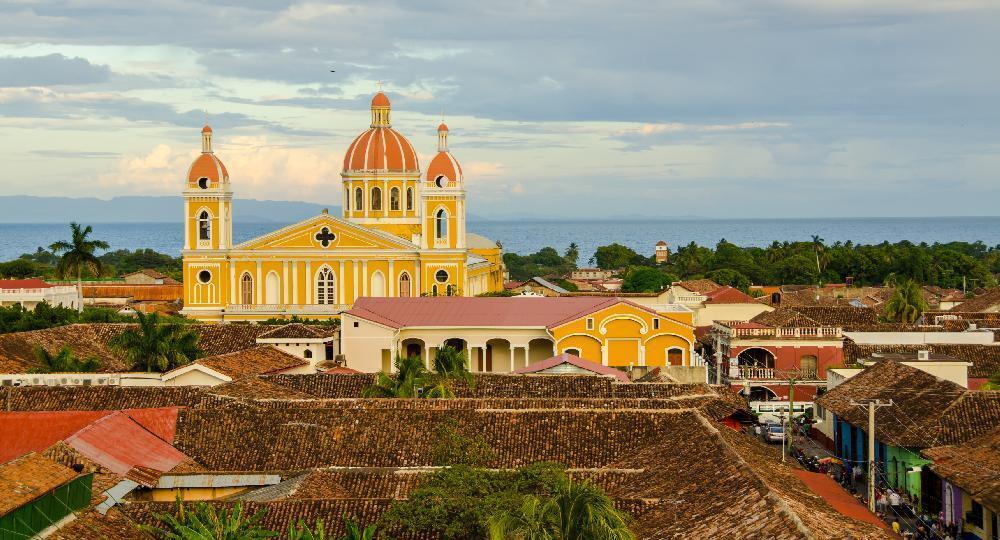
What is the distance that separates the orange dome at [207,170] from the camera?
239 ft

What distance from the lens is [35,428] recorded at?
30.3 meters

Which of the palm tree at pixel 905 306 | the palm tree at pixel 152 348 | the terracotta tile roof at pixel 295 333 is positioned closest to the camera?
the palm tree at pixel 152 348

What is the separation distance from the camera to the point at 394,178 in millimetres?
74875

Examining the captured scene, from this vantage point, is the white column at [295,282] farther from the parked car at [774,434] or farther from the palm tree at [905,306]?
the parked car at [774,434]

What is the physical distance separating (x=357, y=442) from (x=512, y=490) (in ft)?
26.6

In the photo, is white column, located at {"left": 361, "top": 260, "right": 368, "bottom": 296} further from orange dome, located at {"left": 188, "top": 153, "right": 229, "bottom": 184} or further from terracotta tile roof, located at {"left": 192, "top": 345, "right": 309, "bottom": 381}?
terracotta tile roof, located at {"left": 192, "top": 345, "right": 309, "bottom": 381}

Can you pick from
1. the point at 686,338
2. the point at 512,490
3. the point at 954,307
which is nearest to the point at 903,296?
the point at 954,307

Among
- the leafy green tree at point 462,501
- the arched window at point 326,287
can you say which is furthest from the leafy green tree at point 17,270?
the leafy green tree at point 462,501

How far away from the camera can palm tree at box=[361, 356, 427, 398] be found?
36.8 m

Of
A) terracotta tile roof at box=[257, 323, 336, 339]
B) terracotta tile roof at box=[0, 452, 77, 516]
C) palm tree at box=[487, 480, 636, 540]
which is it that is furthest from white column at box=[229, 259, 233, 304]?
palm tree at box=[487, 480, 636, 540]

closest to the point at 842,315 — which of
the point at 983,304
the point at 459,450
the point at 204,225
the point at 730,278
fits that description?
the point at 983,304

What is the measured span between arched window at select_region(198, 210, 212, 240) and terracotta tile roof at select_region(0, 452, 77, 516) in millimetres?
50646

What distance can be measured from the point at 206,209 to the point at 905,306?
32.3m

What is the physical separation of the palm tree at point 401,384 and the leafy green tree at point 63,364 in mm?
9309
